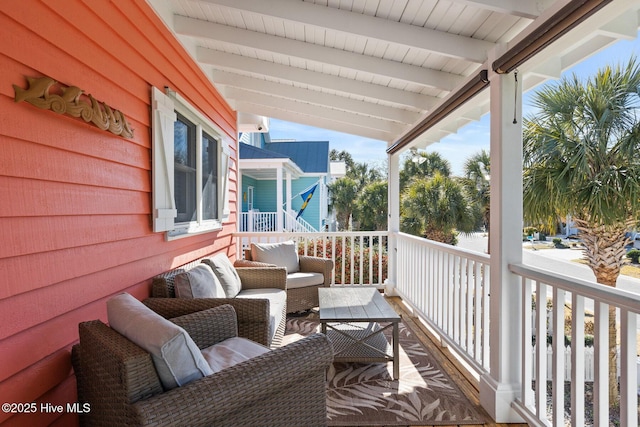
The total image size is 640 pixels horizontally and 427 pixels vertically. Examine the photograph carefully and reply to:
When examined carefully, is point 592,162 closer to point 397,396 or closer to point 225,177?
point 397,396

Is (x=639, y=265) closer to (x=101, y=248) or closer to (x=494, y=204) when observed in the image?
(x=494, y=204)

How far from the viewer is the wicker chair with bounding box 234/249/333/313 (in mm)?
4180

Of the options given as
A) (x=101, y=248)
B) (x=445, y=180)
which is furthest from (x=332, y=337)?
(x=445, y=180)

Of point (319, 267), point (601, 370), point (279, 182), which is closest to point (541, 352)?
point (601, 370)

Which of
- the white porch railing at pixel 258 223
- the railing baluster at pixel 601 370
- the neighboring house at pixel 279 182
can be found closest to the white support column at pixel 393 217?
the neighboring house at pixel 279 182

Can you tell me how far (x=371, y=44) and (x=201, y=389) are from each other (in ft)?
9.39

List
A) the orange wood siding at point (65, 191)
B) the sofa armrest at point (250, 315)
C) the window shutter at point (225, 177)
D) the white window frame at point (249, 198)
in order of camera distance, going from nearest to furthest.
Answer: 1. the orange wood siding at point (65, 191)
2. the sofa armrest at point (250, 315)
3. the window shutter at point (225, 177)
4. the white window frame at point (249, 198)

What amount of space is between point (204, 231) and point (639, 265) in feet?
14.4

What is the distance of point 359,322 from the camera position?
116 inches

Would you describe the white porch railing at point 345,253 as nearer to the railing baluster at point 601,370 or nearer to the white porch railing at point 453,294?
the white porch railing at point 453,294

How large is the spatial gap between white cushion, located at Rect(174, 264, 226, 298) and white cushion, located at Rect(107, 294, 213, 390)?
3.47ft

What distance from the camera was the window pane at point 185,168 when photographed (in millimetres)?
3186

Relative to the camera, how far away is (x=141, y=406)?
1.18 m

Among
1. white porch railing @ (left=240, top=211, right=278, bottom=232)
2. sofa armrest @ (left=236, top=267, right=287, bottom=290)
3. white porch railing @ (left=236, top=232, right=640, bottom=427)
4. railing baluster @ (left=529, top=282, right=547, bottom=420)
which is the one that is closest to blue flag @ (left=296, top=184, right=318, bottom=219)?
white porch railing @ (left=240, top=211, right=278, bottom=232)
